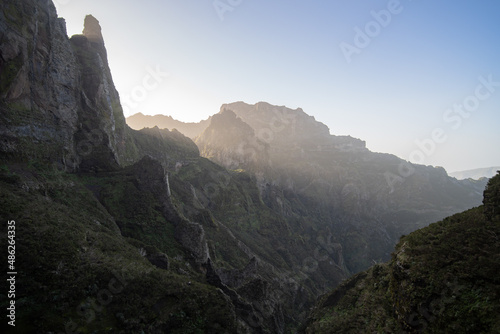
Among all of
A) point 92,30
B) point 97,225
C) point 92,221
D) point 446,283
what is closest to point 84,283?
point 97,225

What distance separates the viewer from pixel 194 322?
26016 mm

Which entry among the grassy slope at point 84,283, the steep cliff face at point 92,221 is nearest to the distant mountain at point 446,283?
the steep cliff face at point 92,221

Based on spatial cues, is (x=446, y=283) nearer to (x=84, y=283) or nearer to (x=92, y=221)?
(x=84, y=283)

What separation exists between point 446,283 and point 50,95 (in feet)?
215

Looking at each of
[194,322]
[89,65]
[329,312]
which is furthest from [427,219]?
[89,65]

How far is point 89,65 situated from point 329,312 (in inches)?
3178

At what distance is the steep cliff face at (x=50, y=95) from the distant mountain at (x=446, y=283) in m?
52.0

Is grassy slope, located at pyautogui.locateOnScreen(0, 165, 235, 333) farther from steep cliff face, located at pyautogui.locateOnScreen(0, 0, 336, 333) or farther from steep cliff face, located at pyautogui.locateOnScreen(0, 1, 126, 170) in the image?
steep cliff face, located at pyautogui.locateOnScreen(0, 1, 126, 170)

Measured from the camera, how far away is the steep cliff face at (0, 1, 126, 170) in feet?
123

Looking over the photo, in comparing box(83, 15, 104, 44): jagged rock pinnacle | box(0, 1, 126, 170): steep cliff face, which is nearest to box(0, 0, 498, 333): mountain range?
box(0, 1, 126, 170): steep cliff face

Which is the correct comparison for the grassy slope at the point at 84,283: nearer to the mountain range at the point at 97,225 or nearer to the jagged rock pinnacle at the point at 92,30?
the mountain range at the point at 97,225

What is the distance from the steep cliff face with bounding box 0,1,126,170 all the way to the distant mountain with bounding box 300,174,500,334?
52.0 metres

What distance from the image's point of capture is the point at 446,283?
18234mm

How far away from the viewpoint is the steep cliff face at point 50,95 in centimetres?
3734
